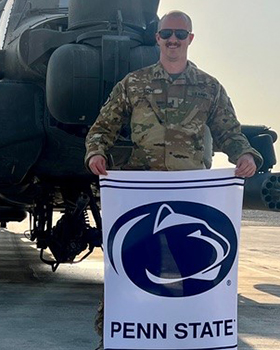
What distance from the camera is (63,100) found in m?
6.68

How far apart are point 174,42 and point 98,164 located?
755mm

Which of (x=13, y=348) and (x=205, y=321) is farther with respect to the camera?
(x=13, y=348)

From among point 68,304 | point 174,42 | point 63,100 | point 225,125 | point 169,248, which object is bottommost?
point 68,304

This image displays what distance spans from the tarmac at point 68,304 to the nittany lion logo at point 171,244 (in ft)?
5.36

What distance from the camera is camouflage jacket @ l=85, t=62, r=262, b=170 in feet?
15.4

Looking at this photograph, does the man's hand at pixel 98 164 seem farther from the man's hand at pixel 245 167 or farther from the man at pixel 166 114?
the man's hand at pixel 245 167

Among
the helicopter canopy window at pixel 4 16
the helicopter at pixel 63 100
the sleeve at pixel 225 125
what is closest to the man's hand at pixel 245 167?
the sleeve at pixel 225 125

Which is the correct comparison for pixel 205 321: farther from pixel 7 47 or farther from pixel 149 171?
pixel 7 47

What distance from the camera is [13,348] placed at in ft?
18.9

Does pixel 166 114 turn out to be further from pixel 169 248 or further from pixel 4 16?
pixel 4 16

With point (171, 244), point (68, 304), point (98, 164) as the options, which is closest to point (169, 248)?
point (171, 244)

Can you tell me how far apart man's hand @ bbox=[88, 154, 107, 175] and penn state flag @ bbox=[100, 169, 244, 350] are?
4cm

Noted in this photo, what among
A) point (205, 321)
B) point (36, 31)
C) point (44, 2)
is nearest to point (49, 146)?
point (36, 31)

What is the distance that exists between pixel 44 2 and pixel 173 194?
5069mm
